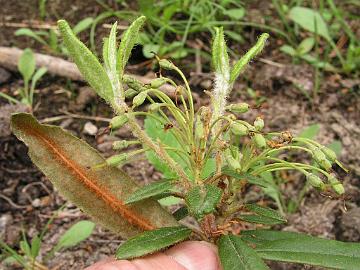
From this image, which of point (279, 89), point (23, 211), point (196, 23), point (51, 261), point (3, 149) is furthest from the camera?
point (196, 23)

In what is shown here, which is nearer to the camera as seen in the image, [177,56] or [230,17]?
[177,56]

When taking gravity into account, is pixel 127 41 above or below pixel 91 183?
above

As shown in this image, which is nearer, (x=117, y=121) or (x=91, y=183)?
(x=117, y=121)

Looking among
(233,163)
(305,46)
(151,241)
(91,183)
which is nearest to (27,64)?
(305,46)

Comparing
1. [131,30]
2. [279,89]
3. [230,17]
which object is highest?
[131,30]

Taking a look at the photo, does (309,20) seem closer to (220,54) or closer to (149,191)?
(220,54)

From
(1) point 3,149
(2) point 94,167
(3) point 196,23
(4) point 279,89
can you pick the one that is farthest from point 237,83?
(2) point 94,167

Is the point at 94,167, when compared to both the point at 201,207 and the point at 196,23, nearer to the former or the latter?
the point at 201,207
